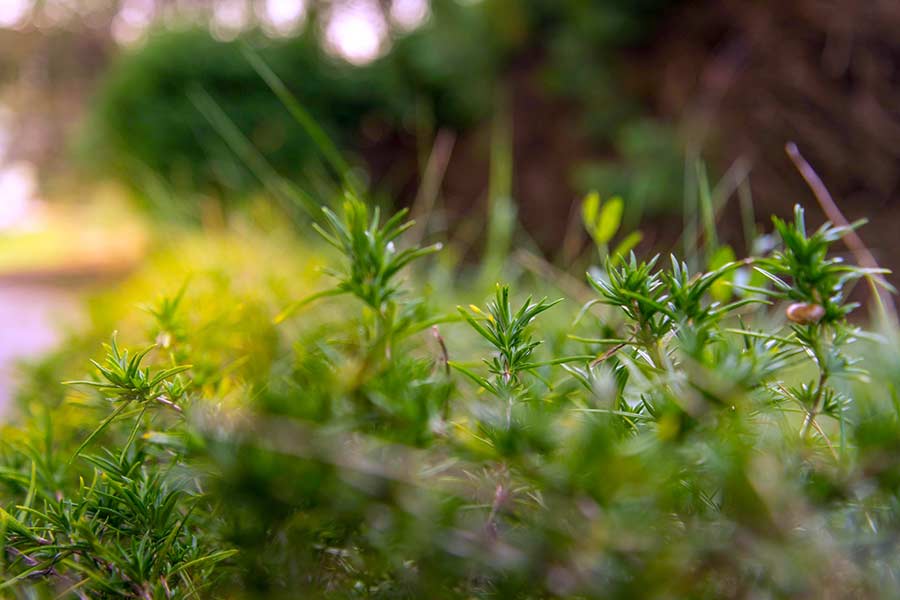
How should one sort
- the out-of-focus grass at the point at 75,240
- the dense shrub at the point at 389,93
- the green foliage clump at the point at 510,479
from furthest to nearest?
the out-of-focus grass at the point at 75,240 < the dense shrub at the point at 389,93 < the green foliage clump at the point at 510,479

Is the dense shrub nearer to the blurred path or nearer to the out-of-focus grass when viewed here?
the out-of-focus grass

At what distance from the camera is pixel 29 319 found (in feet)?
12.9

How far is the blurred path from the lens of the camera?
76.1 inches

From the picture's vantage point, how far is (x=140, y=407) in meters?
0.42

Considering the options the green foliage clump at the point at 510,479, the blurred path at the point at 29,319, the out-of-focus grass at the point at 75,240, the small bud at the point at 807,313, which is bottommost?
the green foliage clump at the point at 510,479

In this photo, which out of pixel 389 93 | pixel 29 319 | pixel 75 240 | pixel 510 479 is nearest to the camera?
pixel 510 479

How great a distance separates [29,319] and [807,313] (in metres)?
4.30

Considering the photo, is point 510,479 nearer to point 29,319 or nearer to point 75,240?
point 29,319

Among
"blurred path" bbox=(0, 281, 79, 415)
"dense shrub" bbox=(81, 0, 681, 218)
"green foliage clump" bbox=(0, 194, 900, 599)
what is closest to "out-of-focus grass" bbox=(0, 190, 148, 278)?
"dense shrub" bbox=(81, 0, 681, 218)

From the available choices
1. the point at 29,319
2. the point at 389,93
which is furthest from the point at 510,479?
the point at 389,93

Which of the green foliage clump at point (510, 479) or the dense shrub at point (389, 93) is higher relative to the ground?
the dense shrub at point (389, 93)

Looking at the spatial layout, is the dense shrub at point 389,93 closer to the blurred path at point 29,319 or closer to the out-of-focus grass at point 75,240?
the out-of-focus grass at point 75,240

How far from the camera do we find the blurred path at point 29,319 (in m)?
1.93

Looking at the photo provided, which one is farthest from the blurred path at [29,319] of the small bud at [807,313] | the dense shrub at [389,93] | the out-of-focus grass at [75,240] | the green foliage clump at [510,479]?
the small bud at [807,313]
